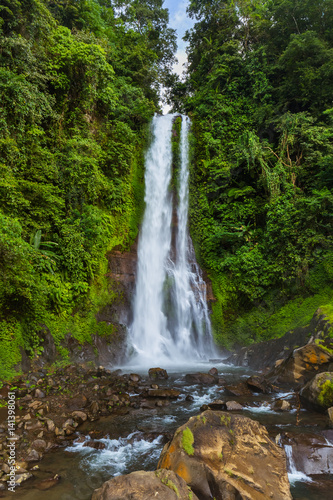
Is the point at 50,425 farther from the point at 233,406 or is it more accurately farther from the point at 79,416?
the point at 233,406

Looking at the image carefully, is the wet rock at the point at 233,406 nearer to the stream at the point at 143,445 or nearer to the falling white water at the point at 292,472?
the stream at the point at 143,445

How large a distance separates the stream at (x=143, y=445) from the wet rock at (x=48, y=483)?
0.05 meters

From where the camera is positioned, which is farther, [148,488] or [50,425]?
[50,425]

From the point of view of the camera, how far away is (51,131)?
32.5ft

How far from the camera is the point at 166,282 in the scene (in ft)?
39.8

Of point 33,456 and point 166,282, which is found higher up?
point 166,282

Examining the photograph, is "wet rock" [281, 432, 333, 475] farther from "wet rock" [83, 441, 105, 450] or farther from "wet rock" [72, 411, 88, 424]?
"wet rock" [72, 411, 88, 424]

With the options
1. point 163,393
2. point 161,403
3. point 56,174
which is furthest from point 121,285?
point 161,403

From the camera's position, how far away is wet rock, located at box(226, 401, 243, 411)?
530 centimetres

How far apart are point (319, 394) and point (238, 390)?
1.94 metres

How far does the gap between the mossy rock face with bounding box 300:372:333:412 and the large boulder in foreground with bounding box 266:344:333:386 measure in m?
0.98

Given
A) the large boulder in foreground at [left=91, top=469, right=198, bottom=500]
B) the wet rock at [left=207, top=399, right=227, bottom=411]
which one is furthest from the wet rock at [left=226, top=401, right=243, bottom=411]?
the large boulder in foreground at [left=91, top=469, right=198, bottom=500]


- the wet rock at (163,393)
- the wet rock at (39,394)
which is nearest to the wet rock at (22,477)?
the wet rock at (39,394)

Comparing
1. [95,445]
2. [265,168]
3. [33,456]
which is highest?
[265,168]
